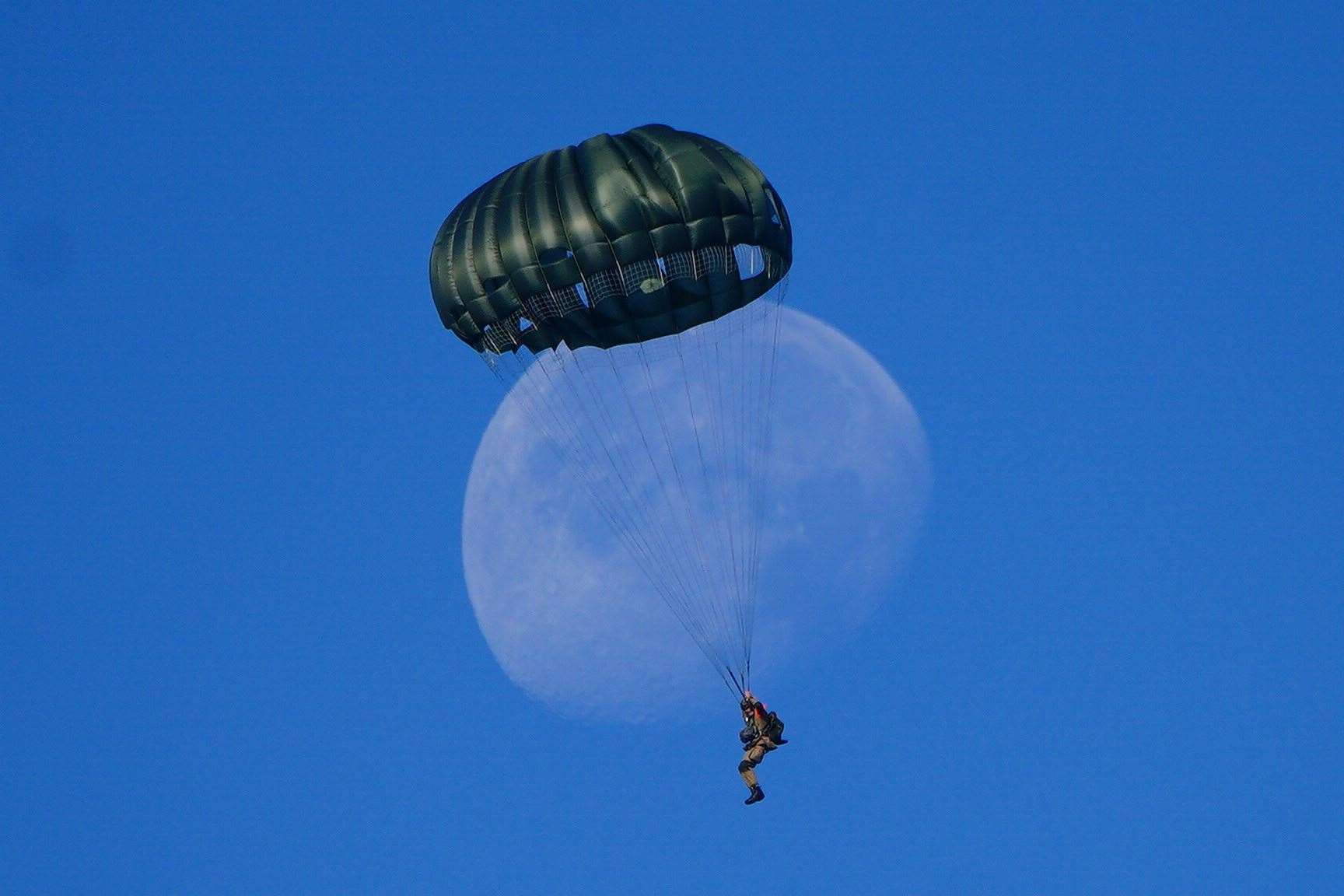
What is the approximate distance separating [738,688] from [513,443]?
18.2m

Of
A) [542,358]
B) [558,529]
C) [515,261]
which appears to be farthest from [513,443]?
[515,261]

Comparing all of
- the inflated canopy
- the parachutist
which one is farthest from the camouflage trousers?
the inflated canopy

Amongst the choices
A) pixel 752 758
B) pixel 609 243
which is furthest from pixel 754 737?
pixel 609 243

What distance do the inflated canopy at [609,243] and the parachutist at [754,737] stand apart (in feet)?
27.1

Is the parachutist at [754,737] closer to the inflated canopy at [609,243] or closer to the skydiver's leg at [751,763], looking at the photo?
the skydiver's leg at [751,763]

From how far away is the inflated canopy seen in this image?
154 feet

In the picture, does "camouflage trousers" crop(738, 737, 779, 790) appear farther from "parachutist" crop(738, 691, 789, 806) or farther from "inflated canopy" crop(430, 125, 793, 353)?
"inflated canopy" crop(430, 125, 793, 353)

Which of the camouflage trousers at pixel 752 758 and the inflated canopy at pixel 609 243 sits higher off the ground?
the inflated canopy at pixel 609 243

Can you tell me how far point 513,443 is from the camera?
6397 cm

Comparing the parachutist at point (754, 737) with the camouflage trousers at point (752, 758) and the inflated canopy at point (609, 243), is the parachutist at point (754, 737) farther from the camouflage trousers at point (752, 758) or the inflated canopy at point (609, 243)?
the inflated canopy at point (609, 243)

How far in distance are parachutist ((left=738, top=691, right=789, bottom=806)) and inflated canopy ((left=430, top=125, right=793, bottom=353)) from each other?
8.25 meters

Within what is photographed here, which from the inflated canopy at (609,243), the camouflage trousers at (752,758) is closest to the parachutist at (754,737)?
the camouflage trousers at (752,758)

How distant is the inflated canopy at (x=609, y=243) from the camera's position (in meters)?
47.0

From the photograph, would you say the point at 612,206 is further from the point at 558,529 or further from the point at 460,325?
the point at 558,529
